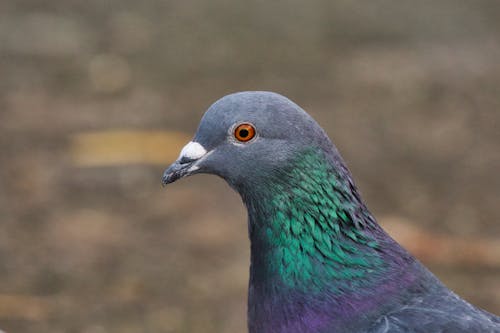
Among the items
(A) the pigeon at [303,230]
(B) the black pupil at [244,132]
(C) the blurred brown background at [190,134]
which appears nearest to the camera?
(A) the pigeon at [303,230]

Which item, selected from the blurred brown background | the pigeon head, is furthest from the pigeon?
the blurred brown background

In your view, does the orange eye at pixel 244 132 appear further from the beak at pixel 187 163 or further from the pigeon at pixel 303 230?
the beak at pixel 187 163

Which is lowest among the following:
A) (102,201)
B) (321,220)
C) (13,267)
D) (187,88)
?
(321,220)

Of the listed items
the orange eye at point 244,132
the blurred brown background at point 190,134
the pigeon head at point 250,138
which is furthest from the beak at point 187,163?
the blurred brown background at point 190,134

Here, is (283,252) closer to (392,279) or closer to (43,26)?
(392,279)

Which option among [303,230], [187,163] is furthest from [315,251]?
[187,163]

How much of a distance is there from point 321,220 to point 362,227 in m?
0.20

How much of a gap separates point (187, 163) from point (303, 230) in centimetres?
63

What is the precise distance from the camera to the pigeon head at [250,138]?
470 cm

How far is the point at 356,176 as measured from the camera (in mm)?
9344

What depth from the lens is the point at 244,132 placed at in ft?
15.6

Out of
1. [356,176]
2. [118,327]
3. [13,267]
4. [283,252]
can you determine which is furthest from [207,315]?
[283,252]

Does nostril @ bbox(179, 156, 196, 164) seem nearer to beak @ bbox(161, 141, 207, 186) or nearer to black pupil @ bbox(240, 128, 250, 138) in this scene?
beak @ bbox(161, 141, 207, 186)

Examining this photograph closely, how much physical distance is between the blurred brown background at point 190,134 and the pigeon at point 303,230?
2.84 meters
